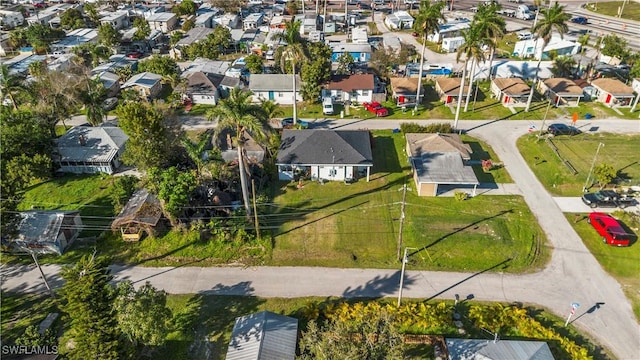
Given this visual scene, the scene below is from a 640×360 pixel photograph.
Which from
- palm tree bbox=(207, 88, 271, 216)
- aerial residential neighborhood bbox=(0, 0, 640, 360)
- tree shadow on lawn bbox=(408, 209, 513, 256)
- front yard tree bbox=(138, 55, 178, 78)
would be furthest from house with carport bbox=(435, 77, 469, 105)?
front yard tree bbox=(138, 55, 178, 78)

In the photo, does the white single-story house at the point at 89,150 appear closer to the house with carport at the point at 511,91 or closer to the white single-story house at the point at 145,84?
the white single-story house at the point at 145,84

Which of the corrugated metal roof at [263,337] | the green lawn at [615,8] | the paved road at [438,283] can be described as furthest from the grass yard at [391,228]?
the green lawn at [615,8]

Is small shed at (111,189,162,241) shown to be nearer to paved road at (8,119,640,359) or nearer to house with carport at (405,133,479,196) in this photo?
paved road at (8,119,640,359)

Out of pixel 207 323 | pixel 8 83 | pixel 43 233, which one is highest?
pixel 8 83

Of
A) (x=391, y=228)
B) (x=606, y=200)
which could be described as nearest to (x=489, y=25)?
(x=606, y=200)

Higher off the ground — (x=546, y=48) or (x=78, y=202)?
(x=546, y=48)

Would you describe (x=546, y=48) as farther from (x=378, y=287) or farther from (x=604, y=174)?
(x=378, y=287)
